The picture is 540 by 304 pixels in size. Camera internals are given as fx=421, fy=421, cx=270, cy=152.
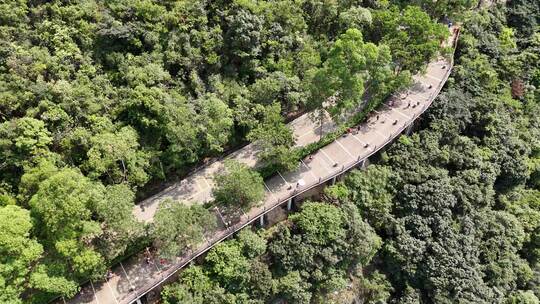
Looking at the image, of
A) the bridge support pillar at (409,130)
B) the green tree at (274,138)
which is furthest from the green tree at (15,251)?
the bridge support pillar at (409,130)

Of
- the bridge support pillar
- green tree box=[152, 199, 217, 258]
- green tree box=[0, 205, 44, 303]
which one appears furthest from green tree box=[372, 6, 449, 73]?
green tree box=[0, 205, 44, 303]

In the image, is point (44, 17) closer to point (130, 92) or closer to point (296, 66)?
point (130, 92)

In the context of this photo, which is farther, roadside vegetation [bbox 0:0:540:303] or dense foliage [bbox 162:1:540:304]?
dense foliage [bbox 162:1:540:304]

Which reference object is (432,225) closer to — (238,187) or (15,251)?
(238,187)

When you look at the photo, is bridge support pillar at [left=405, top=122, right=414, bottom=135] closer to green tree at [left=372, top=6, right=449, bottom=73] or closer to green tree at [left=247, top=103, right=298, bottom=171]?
green tree at [left=372, top=6, right=449, bottom=73]

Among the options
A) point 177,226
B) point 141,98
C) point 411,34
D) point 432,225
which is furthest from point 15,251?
point 411,34
